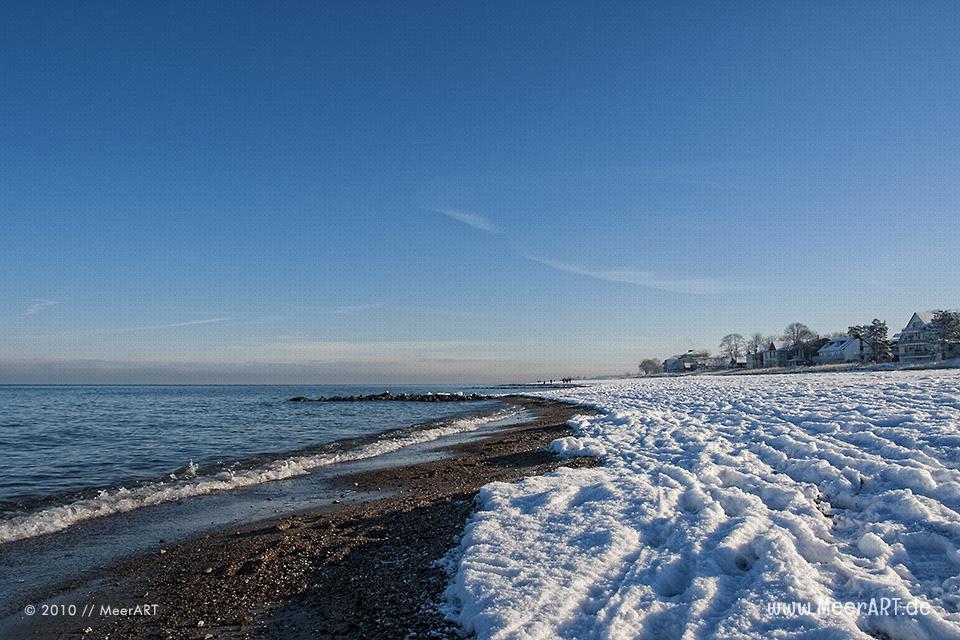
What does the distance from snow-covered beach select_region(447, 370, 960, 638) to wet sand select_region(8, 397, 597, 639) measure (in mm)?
511

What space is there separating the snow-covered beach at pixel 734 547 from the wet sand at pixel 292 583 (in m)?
0.51

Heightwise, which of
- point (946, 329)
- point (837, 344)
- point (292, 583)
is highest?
point (946, 329)

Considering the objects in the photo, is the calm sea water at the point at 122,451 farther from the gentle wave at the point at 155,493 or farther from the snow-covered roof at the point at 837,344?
the snow-covered roof at the point at 837,344

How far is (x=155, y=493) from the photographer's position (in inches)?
436

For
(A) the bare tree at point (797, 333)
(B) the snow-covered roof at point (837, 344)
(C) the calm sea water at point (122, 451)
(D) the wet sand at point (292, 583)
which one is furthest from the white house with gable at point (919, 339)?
(D) the wet sand at point (292, 583)

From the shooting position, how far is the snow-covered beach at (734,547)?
3803mm

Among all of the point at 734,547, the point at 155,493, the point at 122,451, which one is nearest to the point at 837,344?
the point at 122,451

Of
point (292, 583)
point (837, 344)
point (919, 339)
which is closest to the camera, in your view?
point (292, 583)

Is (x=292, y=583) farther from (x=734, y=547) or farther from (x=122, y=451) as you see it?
(x=122, y=451)

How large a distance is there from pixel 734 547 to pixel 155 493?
11.2m

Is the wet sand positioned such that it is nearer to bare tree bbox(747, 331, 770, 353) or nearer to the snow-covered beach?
the snow-covered beach

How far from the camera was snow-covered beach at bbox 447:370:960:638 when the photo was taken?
380 cm

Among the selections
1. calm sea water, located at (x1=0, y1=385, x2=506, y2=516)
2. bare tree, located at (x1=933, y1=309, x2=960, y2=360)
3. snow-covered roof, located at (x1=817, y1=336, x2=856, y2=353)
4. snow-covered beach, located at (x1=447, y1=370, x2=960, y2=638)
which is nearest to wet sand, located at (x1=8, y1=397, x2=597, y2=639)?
snow-covered beach, located at (x1=447, y1=370, x2=960, y2=638)

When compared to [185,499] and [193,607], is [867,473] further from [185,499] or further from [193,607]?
[185,499]
